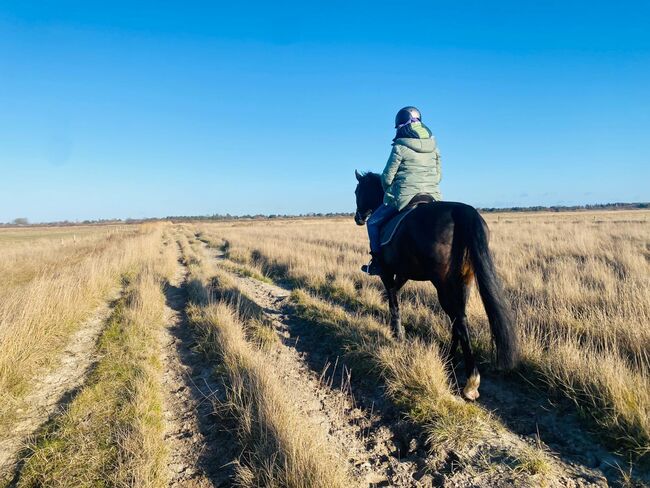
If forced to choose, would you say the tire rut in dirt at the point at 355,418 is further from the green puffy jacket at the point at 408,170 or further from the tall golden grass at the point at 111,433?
the green puffy jacket at the point at 408,170

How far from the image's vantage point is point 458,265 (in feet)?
13.6

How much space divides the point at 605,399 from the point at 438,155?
3.78 meters

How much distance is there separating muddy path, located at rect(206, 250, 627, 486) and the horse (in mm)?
402

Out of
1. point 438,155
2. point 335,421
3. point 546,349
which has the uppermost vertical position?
point 438,155

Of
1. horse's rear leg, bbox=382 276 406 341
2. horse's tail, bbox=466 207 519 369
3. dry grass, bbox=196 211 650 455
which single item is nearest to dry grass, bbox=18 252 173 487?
horse's tail, bbox=466 207 519 369

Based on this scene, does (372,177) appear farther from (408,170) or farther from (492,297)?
(492,297)

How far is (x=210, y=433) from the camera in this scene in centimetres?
341

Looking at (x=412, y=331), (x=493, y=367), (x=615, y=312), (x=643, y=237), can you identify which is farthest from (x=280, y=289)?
(x=643, y=237)

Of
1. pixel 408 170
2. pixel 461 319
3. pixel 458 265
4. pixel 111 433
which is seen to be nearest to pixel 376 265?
pixel 408 170

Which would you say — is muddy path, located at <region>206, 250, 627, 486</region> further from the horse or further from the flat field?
the horse

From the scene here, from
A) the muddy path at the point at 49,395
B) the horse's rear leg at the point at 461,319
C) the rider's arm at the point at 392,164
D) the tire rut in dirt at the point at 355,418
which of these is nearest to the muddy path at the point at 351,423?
the tire rut in dirt at the point at 355,418

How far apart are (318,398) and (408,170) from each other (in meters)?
3.41

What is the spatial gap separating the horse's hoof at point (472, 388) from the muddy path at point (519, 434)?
0.11 m

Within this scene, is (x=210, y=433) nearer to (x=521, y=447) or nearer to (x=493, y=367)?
(x=521, y=447)
